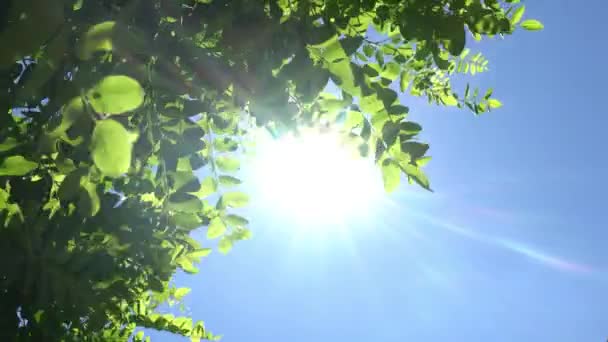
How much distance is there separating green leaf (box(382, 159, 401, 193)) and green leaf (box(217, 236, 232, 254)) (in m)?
1.18

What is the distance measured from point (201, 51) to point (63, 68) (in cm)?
70

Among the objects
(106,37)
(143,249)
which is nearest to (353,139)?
(143,249)

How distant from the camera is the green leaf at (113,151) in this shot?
1.17 metres

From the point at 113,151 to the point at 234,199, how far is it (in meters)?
1.92

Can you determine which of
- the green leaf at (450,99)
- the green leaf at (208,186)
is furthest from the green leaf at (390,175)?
the green leaf at (450,99)

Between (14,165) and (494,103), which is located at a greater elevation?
(494,103)

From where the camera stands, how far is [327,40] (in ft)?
7.16

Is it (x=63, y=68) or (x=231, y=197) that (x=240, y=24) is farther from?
(x=231, y=197)

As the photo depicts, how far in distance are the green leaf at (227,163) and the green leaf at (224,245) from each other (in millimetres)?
429

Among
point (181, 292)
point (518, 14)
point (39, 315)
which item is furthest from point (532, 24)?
point (181, 292)

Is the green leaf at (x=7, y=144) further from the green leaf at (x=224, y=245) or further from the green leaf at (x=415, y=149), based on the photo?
the green leaf at (x=415, y=149)

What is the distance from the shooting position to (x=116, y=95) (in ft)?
3.95

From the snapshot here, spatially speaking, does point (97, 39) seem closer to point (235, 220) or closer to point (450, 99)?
point (235, 220)

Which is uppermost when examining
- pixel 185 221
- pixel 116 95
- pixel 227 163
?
pixel 227 163
